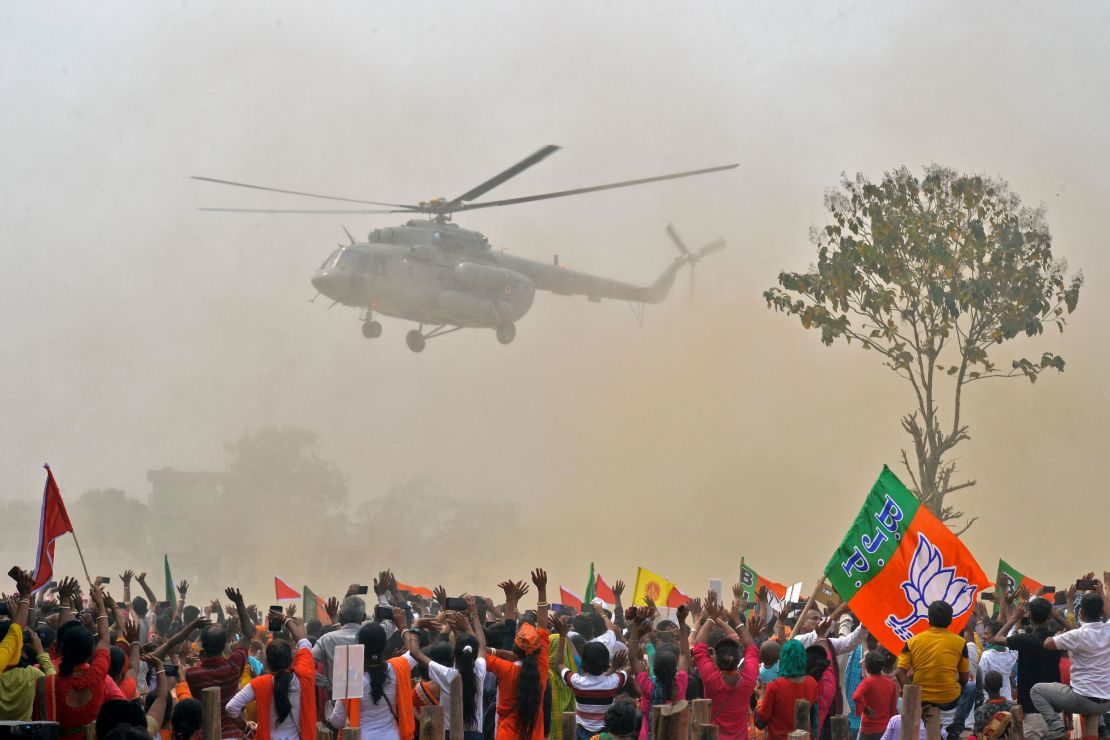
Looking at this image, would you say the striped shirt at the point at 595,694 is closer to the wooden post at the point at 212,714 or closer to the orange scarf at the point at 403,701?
the orange scarf at the point at 403,701

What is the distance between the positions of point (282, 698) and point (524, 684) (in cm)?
148

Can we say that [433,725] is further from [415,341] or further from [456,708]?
[415,341]

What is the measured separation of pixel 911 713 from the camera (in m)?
7.87

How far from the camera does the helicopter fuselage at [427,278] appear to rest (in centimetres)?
3662

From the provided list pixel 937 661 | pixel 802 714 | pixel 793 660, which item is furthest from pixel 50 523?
pixel 937 661

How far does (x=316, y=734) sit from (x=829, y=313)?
23.4m

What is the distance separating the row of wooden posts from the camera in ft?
23.0

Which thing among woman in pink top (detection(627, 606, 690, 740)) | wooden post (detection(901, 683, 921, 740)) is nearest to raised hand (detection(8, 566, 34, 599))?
woman in pink top (detection(627, 606, 690, 740))

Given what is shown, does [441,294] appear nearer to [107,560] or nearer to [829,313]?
[829,313]

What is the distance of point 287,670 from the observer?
7848 millimetres

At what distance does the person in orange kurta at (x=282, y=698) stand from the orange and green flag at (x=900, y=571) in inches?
151

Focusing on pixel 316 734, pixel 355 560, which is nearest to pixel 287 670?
pixel 316 734

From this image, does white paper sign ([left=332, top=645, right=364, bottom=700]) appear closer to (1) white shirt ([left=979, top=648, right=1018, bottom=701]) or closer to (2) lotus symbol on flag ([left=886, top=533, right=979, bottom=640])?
(2) lotus symbol on flag ([left=886, top=533, right=979, bottom=640])

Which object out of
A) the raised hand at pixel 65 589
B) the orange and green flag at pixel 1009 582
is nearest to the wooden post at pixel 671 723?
the raised hand at pixel 65 589
